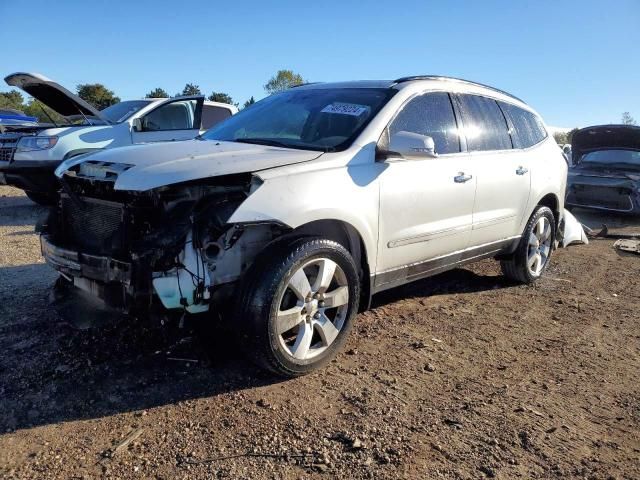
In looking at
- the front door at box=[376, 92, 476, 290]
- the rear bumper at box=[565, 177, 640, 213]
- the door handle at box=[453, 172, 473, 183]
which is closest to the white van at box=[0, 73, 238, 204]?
the front door at box=[376, 92, 476, 290]

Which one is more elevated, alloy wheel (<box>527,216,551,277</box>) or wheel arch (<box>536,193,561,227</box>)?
wheel arch (<box>536,193,561,227</box>)

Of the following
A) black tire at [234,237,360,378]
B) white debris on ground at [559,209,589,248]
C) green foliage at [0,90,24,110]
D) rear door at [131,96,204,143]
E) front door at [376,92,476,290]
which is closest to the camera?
black tire at [234,237,360,378]

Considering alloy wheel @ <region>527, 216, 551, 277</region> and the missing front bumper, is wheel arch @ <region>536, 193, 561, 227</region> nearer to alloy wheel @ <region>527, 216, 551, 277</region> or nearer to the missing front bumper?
alloy wheel @ <region>527, 216, 551, 277</region>

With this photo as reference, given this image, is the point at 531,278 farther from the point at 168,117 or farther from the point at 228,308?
the point at 168,117

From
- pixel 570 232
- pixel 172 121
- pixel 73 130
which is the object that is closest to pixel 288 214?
pixel 570 232

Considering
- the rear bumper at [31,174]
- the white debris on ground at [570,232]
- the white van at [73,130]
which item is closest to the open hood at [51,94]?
the white van at [73,130]

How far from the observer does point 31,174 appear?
25.1 feet

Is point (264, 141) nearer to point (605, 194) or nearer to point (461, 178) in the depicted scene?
point (461, 178)

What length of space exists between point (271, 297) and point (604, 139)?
10660mm

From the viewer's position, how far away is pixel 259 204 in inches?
111

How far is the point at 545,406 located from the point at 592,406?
0.30 metres

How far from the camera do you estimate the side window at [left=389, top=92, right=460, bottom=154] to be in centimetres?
379

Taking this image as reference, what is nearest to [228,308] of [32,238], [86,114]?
[32,238]

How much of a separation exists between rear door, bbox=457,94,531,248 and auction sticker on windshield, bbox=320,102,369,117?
1.08m
